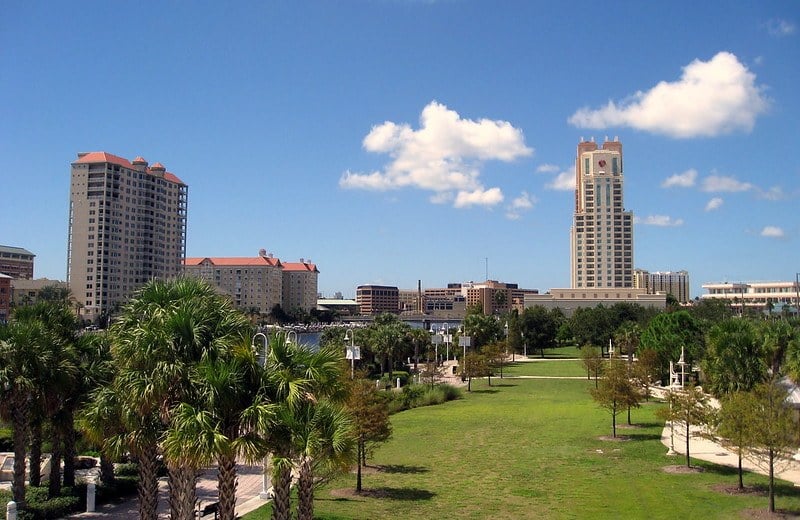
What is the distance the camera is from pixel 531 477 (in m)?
25.1

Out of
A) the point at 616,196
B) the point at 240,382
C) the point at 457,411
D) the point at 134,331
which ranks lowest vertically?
the point at 457,411

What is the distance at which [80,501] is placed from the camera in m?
21.2

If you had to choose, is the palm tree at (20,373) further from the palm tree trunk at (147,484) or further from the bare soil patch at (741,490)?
the bare soil patch at (741,490)

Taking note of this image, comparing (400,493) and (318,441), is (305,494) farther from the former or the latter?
(400,493)

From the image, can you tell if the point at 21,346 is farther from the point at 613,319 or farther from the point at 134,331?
the point at 613,319

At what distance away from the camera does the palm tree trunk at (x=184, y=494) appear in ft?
43.3

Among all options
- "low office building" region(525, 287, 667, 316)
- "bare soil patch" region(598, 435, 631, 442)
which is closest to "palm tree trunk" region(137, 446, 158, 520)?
"bare soil patch" region(598, 435, 631, 442)

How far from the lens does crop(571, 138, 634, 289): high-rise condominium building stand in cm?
17325

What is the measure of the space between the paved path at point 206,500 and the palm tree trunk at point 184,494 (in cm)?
676

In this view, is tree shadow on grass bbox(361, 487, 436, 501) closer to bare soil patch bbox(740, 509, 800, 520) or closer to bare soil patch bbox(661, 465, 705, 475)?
bare soil patch bbox(740, 509, 800, 520)

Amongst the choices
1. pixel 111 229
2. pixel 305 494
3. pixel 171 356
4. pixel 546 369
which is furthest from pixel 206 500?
pixel 111 229

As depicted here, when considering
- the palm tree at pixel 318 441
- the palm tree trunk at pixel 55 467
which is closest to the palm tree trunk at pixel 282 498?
the palm tree at pixel 318 441

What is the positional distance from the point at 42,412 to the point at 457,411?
28.5m

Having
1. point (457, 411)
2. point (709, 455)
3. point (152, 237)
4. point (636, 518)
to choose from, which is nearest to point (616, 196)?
point (152, 237)
